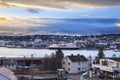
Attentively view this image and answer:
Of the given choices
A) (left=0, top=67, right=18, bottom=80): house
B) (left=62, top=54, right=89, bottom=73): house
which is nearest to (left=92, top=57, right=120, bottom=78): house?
(left=62, top=54, right=89, bottom=73): house

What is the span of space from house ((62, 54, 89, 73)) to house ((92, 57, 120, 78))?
2650 millimetres

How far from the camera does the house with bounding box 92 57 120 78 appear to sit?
847 inches

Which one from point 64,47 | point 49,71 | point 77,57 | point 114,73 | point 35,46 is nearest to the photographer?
point 114,73

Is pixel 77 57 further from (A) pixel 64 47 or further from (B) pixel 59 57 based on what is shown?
(A) pixel 64 47

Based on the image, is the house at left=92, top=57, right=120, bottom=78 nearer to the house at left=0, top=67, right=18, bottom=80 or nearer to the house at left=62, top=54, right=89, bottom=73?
the house at left=62, top=54, right=89, bottom=73

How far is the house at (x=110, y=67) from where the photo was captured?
21516 mm

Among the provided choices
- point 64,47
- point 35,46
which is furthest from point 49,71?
point 35,46

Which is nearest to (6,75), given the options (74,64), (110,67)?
(110,67)

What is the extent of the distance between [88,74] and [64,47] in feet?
232

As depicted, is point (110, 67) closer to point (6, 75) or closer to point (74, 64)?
point (74, 64)

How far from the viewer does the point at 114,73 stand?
21484mm

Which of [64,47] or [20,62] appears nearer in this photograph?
[20,62]

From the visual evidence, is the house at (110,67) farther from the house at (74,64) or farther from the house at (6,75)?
the house at (6,75)

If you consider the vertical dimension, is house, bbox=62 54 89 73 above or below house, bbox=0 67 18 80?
below
